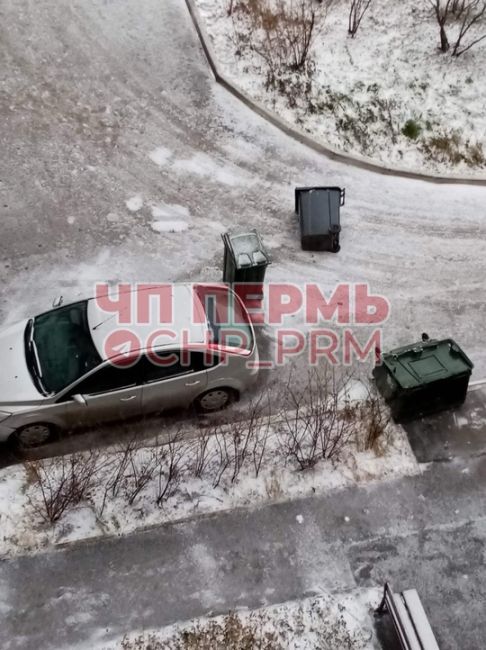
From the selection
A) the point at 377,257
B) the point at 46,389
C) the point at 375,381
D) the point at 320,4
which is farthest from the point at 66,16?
the point at 375,381

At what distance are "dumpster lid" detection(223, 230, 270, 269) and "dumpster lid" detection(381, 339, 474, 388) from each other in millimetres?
2317

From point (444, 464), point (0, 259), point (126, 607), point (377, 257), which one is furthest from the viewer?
point (377, 257)

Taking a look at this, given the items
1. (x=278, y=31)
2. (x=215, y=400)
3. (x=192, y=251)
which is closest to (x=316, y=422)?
(x=215, y=400)

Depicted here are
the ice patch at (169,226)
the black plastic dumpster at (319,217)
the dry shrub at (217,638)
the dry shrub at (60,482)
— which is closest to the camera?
the dry shrub at (217,638)

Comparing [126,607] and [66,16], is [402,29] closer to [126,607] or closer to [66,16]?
[66,16]

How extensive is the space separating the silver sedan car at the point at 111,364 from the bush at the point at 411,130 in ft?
21.0

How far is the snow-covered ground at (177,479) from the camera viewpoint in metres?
7.82

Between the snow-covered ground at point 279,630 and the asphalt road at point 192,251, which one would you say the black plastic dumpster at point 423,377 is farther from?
the snow-covered ground at point 279,630

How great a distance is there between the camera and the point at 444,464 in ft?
28.3

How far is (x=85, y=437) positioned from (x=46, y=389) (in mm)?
1012

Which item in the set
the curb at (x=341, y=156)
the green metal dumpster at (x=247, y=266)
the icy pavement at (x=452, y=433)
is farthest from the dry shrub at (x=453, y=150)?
the icy pavement at (x=452, y=433)

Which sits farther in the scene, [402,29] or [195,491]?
[402,29]

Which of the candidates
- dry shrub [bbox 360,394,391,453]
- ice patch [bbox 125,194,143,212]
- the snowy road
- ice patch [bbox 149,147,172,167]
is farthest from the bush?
dry shrub [bbox 360,394,391,453]

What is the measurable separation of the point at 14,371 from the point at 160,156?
553 cm
